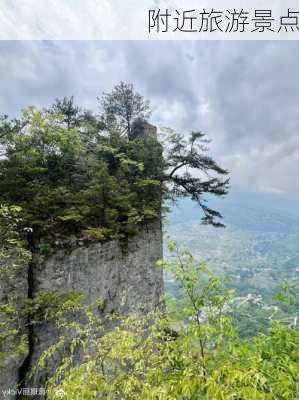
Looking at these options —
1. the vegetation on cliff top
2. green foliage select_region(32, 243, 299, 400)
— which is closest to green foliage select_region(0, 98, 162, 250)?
the vegetation on cliff top

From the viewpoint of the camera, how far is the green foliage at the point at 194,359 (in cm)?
Answer: 279

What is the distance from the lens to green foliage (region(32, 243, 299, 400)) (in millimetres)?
2793

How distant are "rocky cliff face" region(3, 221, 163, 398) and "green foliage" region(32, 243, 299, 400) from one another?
7.35ft

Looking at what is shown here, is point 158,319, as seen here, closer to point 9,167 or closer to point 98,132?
point 9,167

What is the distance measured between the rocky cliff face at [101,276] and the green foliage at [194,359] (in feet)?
Result: 7.35

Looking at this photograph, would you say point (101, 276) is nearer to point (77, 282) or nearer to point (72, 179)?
point (77, 282)

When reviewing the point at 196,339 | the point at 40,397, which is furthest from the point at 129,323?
the point at 40,397

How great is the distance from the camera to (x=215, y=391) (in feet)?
8.43

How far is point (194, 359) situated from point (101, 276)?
21.3 ft

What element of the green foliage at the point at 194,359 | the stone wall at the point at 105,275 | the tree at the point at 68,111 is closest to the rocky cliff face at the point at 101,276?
the stone wall at the point at 105,275

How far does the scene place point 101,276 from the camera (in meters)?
9.49

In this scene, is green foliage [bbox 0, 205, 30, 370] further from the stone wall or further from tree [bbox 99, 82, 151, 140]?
tree [bbox 99, 82, 151, 140]

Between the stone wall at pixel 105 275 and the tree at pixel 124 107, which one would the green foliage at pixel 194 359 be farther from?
the tree at pixel 124 107

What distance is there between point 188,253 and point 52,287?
5.54 metres
